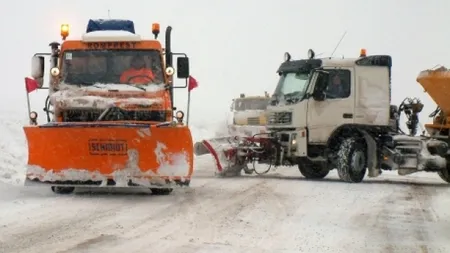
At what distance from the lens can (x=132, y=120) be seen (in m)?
12.1

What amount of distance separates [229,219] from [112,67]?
4384 millimetres

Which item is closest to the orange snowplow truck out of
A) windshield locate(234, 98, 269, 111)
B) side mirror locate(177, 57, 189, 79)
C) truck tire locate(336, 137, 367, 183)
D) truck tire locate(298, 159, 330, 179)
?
side mirror locate(177, 57, 189, 79)

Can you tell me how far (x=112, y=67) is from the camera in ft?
41.5

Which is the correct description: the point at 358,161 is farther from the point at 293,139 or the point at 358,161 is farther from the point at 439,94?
the point at 439,94

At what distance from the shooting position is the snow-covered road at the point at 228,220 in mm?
7473

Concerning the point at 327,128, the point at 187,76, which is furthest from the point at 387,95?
the point at 187,76

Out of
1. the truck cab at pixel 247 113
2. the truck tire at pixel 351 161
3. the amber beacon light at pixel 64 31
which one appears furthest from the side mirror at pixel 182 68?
the truck cab at pixel 247 113

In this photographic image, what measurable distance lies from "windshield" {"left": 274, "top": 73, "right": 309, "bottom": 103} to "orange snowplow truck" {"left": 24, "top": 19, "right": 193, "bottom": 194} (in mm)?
3609

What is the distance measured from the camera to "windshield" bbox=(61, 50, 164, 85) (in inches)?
495

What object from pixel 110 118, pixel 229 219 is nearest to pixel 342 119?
pixel 110 118

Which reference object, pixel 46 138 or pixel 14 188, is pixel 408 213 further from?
pixel 14 188

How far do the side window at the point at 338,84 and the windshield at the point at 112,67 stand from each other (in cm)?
430

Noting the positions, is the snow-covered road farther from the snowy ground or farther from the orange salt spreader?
the orange salt spreader

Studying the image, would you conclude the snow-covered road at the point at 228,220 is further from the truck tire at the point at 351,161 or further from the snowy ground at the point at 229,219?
the truck tire at the point at 351,161
